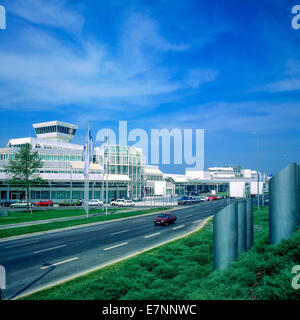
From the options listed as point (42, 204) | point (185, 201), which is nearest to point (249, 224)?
point (185, 201)

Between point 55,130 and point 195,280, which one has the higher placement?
point 55,130

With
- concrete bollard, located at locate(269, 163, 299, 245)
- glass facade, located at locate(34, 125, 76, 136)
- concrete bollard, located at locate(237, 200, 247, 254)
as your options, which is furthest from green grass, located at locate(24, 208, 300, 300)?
glass facade, located at locate(34, 125, 76, 136)

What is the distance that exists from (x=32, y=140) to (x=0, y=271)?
79264mm

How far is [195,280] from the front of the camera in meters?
9.75

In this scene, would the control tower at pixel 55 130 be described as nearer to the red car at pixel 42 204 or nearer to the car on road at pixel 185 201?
the red car at pixel 42 204

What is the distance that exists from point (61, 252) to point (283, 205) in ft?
43.1

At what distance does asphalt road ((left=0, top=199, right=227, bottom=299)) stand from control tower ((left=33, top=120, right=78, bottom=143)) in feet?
239

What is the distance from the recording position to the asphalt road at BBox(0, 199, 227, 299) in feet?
41.6

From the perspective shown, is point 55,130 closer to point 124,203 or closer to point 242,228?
point 124,203

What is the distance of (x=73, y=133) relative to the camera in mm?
101125

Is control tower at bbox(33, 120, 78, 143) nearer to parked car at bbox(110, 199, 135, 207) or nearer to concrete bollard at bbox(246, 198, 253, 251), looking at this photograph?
parked car at bbox(110, 199, 135, 207)

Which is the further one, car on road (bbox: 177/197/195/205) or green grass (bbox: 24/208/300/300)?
car on road (bbox: 177/197/195/205)
